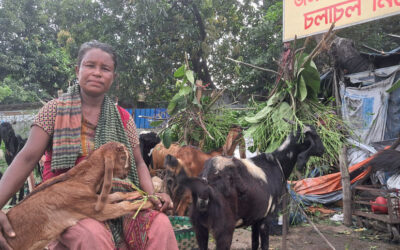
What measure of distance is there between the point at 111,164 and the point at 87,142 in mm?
453

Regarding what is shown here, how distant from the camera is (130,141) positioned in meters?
2.62

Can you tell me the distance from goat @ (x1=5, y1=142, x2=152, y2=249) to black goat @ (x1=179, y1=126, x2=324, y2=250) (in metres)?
1.09

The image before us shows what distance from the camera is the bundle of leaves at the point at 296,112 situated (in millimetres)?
3938

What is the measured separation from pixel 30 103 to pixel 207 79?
29.4 ft

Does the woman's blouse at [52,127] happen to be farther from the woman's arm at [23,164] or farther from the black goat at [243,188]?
the black goat at [243,188]

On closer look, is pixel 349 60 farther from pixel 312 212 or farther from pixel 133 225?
pixel 133 225

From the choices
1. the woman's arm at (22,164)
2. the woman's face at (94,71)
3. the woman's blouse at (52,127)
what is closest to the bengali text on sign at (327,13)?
the woman's face at (94,71)

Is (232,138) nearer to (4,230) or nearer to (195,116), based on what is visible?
(195,116)

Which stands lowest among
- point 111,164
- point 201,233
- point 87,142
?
point 201,233

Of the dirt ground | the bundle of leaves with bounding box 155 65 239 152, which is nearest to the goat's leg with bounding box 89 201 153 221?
the bundle of leaves with bounding box 155 65 239 152

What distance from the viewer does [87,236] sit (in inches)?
72.9

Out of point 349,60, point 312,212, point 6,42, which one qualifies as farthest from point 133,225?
point 6,42

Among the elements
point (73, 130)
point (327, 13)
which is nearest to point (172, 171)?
point (73, 130)

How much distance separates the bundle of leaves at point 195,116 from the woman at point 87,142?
238 cm
